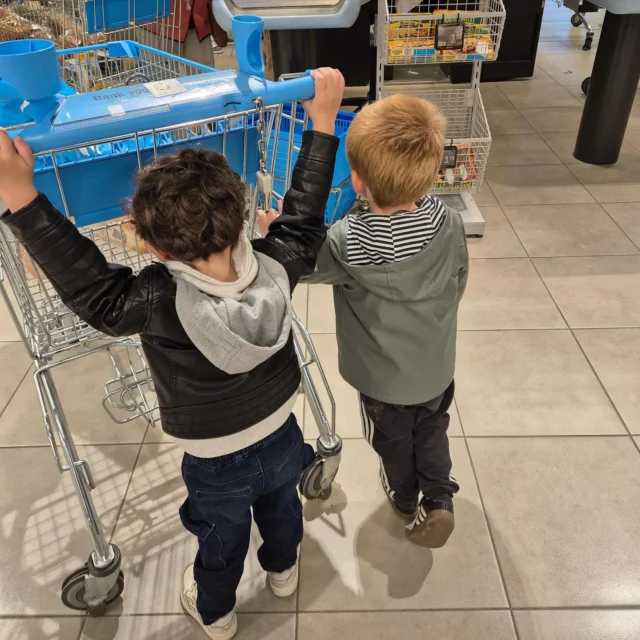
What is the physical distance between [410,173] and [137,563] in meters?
1.15

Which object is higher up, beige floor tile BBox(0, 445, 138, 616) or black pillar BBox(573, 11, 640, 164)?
black pillar BBox(573, 11, 640, 164)

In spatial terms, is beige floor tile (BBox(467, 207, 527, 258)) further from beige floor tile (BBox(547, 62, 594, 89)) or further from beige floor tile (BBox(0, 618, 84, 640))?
beige floor tile (BBox(547, 62, 594, 89))

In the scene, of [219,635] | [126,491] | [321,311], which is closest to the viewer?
[219,635]

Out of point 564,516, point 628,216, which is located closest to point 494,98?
point 628,216

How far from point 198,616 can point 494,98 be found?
419cm

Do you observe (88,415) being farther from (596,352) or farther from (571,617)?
(596,352)

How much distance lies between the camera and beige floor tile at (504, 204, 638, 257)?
8.62 feet

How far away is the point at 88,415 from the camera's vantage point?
1895mm

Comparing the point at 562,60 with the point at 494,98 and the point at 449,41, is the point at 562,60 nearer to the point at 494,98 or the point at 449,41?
the point at 494,98

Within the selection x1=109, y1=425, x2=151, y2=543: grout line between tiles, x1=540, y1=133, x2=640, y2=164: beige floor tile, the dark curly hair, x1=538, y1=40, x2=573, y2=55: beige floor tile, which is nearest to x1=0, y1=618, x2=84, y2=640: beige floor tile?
x1=109, y1=425, x2=151, y2=543: grout line between tiles

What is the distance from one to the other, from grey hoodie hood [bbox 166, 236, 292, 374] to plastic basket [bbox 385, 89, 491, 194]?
5.89ft

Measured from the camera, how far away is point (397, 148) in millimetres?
1087

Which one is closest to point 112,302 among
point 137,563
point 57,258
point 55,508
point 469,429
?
point 57,258

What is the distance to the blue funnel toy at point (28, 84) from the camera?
0.83 m
